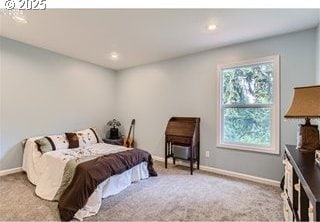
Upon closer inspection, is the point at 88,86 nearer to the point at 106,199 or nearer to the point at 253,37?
the point at 106,199

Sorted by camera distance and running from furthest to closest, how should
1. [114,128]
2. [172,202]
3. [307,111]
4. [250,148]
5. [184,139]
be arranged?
1. [114,128]
2. [184,139]
3. [250,148]
4. [172,202]
5. [307,111]

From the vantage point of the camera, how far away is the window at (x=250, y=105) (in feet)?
10.2

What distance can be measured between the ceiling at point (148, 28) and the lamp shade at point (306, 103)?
1185 millimetres

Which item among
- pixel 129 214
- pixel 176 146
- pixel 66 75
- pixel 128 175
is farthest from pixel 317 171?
pixel 66 75

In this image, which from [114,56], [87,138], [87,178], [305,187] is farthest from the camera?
[114,56]

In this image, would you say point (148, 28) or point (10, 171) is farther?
point (10, 171)

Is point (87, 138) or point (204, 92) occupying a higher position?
point (204, 92)

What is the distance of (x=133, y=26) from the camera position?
2814 millimetres

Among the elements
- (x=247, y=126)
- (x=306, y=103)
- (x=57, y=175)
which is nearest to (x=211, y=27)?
(x=306, y=103)

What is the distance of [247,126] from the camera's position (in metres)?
3.43

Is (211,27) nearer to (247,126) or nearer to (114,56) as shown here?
(247,126)

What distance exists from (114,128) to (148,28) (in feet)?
9.85

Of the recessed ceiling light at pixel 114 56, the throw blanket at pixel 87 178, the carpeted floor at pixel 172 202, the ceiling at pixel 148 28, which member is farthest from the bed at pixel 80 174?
the recessed ceiling light at pixel 114 56

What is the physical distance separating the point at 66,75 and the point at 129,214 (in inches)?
130
